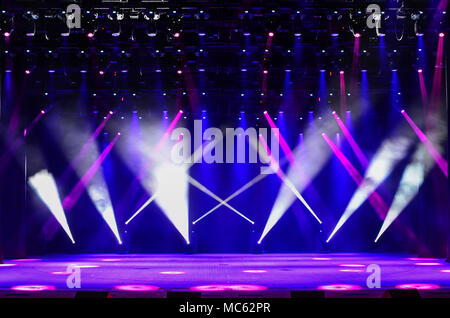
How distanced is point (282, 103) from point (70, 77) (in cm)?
477

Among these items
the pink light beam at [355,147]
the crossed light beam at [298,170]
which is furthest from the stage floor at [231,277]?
the pink light beam at [355,147]

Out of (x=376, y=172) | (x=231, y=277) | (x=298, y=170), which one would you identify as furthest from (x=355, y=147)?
(x=231, y=277)

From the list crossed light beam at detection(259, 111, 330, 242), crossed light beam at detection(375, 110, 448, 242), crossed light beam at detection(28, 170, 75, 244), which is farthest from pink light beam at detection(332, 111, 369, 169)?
crossed light beam at detection(28, 170, 75, 244)

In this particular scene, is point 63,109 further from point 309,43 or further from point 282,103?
point 309,43

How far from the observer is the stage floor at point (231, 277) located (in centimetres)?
667

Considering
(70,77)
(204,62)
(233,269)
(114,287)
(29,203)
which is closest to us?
(114,287)

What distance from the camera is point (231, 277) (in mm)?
8320

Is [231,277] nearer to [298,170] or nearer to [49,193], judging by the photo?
[298,170]

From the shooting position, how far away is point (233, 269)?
959 cm

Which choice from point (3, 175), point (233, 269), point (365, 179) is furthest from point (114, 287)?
point (365, 179)

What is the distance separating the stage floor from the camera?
667 cm

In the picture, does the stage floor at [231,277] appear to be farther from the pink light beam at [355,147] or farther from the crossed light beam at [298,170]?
the pink light beam at [355,147]

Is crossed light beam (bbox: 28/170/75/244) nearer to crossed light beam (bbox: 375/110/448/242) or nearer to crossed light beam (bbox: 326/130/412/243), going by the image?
crossed light beam (bbox: 326/130/412/243)

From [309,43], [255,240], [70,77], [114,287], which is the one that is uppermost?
[70,77]
